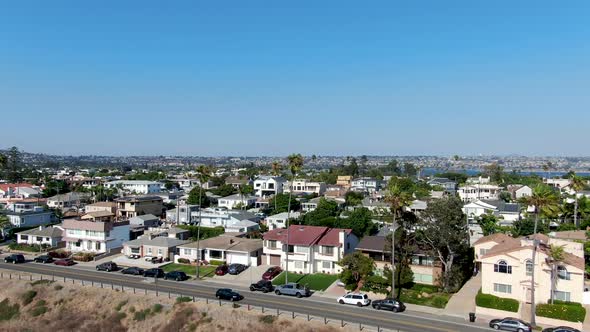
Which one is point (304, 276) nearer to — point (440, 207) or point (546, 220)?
point (440, 207)

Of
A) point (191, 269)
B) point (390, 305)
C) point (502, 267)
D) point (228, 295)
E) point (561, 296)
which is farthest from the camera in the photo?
point (191, 269)

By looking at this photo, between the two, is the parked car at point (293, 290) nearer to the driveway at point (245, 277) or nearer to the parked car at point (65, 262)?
the driveway at point (245, 277)

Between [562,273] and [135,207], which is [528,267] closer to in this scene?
[562,273]

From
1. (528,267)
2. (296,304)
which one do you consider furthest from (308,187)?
(528,267)

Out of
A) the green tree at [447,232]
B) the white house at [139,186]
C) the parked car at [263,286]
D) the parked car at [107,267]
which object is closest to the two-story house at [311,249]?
the parked car at [263,286]

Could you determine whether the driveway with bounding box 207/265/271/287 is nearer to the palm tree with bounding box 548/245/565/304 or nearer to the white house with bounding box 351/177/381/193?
the palm tree with bounding box 548/245/565/304

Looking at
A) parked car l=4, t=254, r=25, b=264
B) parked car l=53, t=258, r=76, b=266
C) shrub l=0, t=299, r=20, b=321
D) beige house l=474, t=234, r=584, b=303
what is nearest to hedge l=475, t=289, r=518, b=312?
beige house l=474, t=234, r=584, b=303

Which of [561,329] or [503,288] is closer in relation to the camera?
[561,329]
